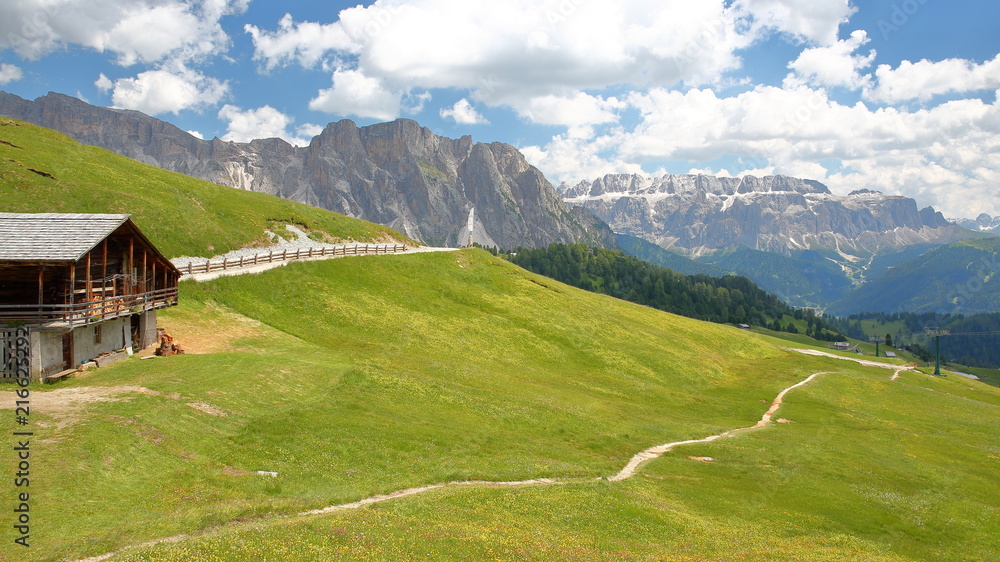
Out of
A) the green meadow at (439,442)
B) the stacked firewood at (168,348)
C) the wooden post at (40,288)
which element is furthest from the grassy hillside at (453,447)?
the wooden post at (40,288)

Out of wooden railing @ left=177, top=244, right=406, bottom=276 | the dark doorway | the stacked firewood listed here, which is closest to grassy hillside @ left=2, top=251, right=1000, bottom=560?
the stacked firewood

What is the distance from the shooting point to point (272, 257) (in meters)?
→ 65.1

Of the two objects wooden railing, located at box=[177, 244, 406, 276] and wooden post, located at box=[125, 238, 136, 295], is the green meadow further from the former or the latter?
wooden post, located at box=[125, 238, 136, 295]

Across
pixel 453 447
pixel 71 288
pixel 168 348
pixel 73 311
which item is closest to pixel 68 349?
pixel 73 311

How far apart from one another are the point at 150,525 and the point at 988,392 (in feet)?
442

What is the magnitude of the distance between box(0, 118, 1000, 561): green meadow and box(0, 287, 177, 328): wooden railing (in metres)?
3.52

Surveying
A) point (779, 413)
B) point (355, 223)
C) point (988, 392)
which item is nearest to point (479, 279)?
point (355, 223)

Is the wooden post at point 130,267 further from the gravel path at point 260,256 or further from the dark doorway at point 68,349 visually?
the gravel path at point 260,256

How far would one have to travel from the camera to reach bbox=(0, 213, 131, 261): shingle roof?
105ft

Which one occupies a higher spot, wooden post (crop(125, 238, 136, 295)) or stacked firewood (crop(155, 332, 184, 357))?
wooden post (crop(125, 238, 136, 295))

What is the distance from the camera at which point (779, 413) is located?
58.5m

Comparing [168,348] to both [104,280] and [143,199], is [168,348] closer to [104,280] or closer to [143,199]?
[104,280]

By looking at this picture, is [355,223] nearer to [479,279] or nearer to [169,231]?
[479,279]

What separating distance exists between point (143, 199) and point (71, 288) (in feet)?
144
